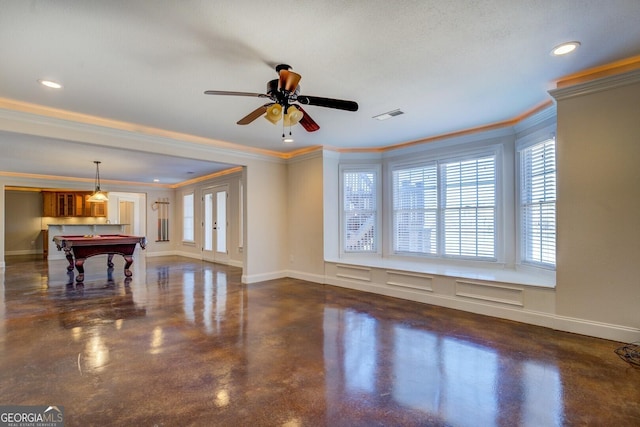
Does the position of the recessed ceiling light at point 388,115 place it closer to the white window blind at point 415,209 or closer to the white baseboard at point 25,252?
the white window blind at point 415,209

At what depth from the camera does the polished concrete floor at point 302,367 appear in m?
1.88

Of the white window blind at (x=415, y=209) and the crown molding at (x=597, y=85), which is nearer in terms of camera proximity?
the crown molding at (x=597, y=85)

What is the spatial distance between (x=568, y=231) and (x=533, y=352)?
1.30 m

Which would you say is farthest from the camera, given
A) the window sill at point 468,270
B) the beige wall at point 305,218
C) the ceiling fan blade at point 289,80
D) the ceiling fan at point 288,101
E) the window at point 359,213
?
the window at point 359,213

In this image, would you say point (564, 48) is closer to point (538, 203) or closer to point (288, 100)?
point (538, 203)

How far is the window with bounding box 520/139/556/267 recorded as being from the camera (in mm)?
3738

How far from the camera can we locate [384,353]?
2732mm

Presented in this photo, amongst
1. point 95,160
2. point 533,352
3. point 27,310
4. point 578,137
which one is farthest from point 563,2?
point 95,160

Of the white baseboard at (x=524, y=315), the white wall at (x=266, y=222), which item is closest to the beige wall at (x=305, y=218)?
the white wall at (x=266, y=222)

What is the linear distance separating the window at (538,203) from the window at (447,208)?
1.36ft

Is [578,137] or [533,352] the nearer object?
[533,352]

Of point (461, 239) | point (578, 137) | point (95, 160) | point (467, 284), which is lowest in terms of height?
point (467, 284)

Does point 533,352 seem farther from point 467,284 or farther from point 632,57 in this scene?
point 632,57

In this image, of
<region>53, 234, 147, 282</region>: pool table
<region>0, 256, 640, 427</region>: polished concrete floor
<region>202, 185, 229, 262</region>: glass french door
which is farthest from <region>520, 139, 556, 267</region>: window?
<region>53, 234, 147, 282</region>: pool table
